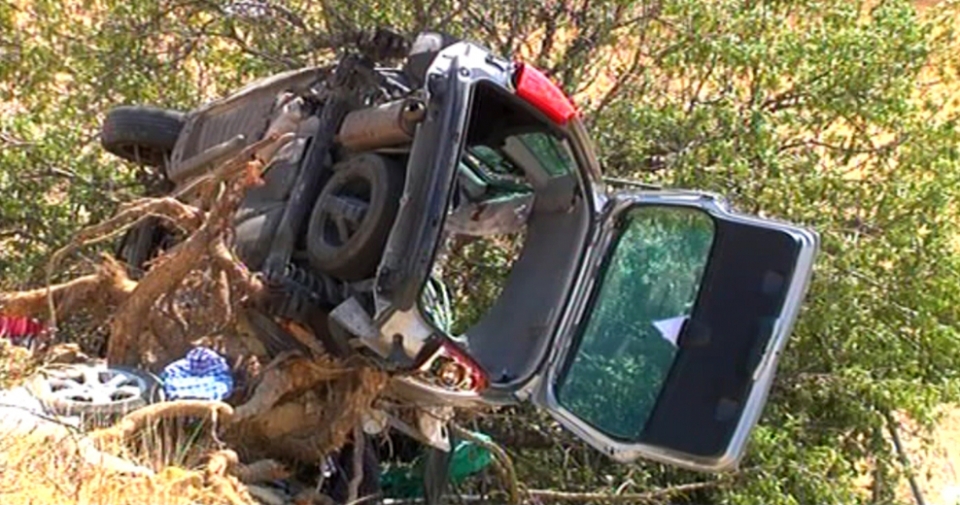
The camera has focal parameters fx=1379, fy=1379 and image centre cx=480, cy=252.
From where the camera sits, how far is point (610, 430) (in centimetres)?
518

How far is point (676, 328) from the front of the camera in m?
5.16

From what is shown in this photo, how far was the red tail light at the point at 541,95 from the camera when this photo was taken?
16.8 feet

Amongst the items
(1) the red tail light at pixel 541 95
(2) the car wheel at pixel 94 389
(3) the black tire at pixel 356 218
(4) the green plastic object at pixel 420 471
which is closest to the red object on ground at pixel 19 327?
(2) the car wheel at pixel 94 389

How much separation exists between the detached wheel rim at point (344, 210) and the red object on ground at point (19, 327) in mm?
1448

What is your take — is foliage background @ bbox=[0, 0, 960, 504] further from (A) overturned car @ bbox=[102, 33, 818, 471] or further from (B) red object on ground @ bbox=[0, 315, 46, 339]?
(B) red object on ground @ bbox=[0, 315, 46, 339]

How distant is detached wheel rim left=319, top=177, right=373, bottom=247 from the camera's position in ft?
16.9

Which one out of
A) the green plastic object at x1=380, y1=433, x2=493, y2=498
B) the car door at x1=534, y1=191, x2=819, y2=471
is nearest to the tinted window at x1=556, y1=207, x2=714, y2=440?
the car door at x1=534, y1=191, x2=819, y2=471

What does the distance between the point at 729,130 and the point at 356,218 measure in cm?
372

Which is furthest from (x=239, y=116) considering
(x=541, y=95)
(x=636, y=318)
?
(x=636, y=318)

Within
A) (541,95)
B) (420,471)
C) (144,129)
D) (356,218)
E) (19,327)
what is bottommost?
(420,471)

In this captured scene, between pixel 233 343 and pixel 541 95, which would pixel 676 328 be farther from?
pixel 233 343

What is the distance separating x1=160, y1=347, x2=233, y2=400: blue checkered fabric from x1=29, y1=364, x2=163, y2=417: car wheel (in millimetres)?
56

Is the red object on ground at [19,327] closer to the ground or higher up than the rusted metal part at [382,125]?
closer to the ground

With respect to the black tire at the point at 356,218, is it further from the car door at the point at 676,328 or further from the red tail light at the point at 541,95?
the car door at the point at 676,328
